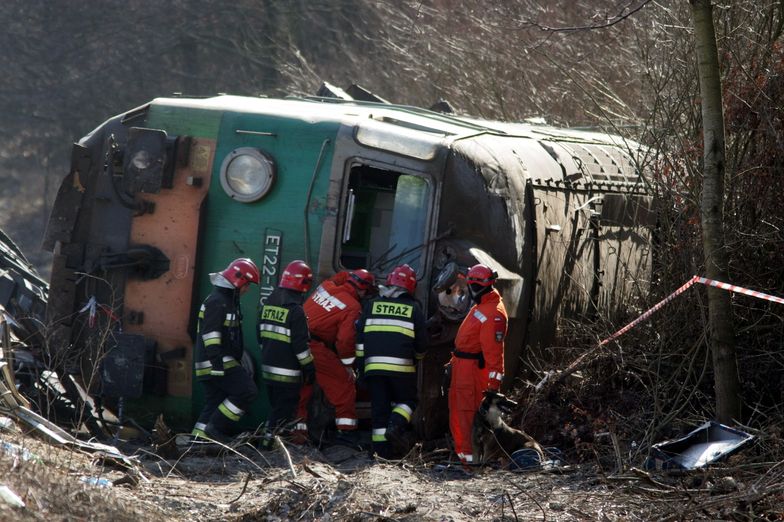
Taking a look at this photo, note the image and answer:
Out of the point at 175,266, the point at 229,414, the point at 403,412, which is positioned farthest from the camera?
the point at 175,266

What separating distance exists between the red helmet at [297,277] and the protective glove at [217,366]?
0.70 metres

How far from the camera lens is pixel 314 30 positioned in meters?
24.6

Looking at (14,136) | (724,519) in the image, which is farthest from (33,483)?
(14,136)

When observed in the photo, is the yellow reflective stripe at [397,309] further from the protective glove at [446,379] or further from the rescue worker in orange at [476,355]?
the protective glove at [446,379]

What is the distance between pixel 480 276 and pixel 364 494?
2.71m

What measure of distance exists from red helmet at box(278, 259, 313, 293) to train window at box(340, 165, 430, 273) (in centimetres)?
40

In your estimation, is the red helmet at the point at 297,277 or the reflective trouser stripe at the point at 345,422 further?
the reflective trouser stripe at the point at 345,422

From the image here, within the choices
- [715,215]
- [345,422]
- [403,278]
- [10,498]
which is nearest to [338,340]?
[345,422]

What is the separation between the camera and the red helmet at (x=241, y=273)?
870 cm

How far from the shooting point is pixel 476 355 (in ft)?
28.0

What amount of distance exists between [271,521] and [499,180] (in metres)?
3.93

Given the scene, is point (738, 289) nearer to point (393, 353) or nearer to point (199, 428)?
point (393, 353)

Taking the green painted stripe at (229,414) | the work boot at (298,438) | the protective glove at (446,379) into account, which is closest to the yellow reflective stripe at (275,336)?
the green painted stripe at (229,414)

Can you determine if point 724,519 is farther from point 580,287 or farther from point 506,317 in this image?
point 580,287
